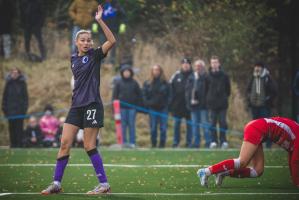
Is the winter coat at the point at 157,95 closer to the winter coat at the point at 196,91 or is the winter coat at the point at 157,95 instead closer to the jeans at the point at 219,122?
the winter coat at the point at 196,91

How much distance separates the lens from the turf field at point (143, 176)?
13.2 meters

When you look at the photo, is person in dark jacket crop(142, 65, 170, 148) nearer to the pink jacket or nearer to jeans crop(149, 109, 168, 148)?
jeans crop(149, 109, 168, 148)

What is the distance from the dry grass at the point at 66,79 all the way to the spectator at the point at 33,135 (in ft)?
7.07

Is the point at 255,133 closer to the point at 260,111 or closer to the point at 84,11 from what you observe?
the point at 260,111

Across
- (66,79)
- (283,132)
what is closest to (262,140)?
(283,132)

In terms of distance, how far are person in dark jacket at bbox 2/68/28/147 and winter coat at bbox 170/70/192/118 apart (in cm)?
418

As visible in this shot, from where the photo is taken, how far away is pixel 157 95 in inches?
1024

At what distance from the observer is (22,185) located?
14664 millimetres

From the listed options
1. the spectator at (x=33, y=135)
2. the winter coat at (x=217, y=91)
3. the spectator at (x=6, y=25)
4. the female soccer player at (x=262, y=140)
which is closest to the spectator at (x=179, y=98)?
the winter coat at (x=217, y=91)

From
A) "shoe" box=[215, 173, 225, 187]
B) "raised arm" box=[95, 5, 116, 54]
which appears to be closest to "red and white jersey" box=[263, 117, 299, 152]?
"shoe" box=[215, 173, 225, 187]

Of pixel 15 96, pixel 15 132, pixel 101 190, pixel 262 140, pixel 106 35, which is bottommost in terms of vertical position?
pixel 101 190

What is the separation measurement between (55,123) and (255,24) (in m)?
8.62

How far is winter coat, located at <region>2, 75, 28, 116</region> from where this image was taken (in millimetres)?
26109

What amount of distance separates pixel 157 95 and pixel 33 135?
148 inches
